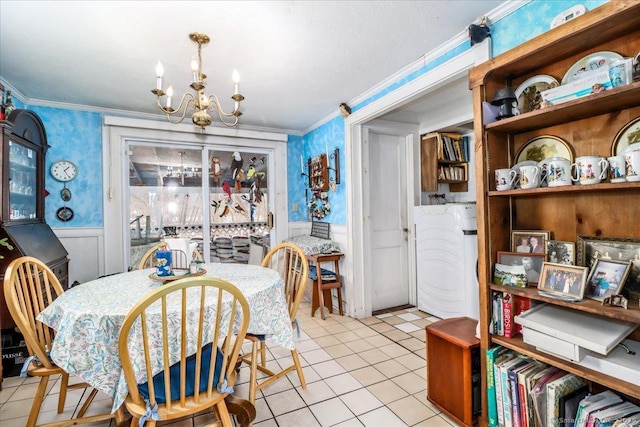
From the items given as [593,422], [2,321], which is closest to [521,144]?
[593,422]

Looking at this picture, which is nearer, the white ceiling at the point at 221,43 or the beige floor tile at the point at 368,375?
the white ceiling at the point at 221,43

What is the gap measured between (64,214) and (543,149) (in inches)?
166

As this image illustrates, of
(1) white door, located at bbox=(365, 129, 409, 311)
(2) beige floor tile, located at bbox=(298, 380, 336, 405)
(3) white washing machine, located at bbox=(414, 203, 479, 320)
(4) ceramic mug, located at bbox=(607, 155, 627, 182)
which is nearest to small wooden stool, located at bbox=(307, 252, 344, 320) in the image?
(1) white door, located at bbox=(365, 129, 409, 311)

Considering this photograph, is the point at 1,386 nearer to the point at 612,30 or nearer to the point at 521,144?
the point at 521,144

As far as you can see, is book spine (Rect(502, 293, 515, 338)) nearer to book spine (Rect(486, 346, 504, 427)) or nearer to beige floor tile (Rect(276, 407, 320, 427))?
book spine (Rect(486, 346, 504, 427))

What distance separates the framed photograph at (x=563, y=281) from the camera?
127 centimetres

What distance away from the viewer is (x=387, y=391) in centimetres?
199

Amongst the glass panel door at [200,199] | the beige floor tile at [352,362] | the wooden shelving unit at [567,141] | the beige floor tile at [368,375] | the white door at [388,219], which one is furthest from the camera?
the glass panel door at [200,199]

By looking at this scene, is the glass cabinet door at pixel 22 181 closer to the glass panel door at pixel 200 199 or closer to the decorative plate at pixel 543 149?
the glass panel door at pixel 200 199

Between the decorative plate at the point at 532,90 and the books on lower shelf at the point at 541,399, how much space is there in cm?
130

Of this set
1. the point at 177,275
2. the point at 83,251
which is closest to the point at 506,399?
the point at 177,275

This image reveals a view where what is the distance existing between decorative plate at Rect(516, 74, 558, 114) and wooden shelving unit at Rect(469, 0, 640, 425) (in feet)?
0.15

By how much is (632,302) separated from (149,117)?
4350 millimetres

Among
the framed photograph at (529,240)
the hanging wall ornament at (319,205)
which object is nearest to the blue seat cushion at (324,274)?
the hanging wall ornament at (319,205)
